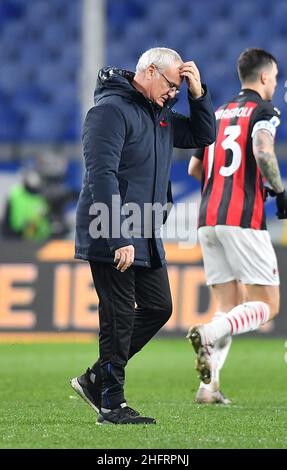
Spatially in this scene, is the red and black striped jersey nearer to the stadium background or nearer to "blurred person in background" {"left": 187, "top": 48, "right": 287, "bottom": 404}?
"blurred person in background" {"left": 187, "top": 48, "right": 287, "bottom": 404}

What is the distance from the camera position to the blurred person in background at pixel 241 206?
22.0 ft

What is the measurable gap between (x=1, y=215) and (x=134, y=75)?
10166 mm

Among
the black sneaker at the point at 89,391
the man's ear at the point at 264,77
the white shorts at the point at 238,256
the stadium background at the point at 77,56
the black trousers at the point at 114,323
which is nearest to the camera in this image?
the black trousers at the point at 114,323

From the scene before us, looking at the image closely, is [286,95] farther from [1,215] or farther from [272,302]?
[272,302]

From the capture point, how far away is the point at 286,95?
15.0 meters

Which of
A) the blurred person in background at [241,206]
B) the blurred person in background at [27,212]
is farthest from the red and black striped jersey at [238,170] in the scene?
the blurred person in background at [27,212]

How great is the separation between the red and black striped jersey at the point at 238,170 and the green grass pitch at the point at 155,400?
1144 millimetres

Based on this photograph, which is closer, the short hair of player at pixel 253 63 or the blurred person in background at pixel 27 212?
Answer: the short hair of player at pixel 253 63

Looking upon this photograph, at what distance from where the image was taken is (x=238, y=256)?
6.83 meters

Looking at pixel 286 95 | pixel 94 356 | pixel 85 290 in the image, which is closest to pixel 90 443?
pixel 94 356

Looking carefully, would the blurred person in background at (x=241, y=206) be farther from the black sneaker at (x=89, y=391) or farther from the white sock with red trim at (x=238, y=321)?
the black sneaker at (x=89, y=391)

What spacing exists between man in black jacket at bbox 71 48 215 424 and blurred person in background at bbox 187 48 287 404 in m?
1.23

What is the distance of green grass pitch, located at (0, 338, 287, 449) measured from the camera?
4805mm

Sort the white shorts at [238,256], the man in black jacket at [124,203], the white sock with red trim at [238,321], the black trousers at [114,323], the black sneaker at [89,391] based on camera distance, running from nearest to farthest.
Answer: the man in black jacket at [124,203] → the black trousers at [114,323] → the black sneaker at [89,391] → the white sock with red trim at [238,321] → the white shorts at [238,256]
